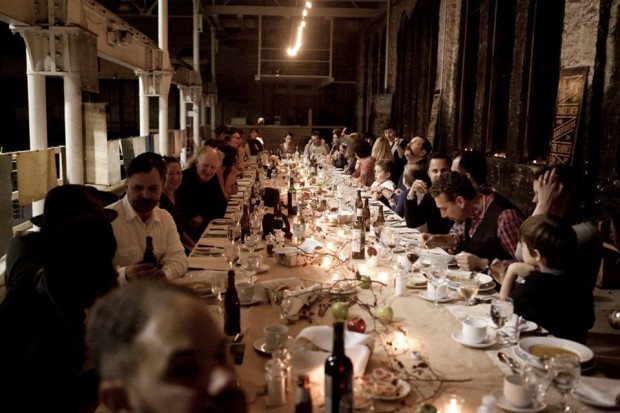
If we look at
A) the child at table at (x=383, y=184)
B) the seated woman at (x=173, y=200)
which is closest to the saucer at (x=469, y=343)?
the seated woman at (x=173, y=200)

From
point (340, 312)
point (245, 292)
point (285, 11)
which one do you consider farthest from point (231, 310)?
point (285, 11)

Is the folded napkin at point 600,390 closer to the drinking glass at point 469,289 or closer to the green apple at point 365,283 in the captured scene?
the drinking glass at point 469,289

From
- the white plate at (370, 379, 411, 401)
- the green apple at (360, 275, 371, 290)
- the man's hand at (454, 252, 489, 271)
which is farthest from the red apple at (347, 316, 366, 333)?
the man's hand at (454, 252, 489, 271)

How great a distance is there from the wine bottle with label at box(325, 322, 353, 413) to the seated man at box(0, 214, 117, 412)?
2.15 ft

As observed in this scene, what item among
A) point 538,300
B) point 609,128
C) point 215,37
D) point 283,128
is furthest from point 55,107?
point 538,300

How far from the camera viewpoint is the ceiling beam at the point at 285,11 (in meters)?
15.1

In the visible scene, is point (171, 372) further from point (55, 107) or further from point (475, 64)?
Answer: point (55, 107)

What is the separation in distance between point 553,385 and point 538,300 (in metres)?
0.80

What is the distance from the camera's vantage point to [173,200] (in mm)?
4711

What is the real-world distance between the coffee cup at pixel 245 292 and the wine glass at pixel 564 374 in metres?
1.31

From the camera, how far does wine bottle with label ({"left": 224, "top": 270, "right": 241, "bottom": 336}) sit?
83.8 inches

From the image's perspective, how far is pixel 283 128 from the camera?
17.5m

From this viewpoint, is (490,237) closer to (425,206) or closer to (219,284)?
(425,206)

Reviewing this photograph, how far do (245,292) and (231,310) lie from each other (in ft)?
0.89
